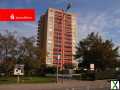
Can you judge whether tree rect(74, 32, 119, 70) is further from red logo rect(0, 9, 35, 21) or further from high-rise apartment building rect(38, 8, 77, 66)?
red logo rect(0, 9, 35, 21)

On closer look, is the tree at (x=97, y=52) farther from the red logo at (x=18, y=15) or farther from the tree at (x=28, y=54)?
the red logo at (x=18, y=15)

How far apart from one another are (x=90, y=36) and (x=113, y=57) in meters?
6.55

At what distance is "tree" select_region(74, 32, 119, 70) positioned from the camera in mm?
69250

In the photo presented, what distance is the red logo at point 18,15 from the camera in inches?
998

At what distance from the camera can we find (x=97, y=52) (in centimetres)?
6906

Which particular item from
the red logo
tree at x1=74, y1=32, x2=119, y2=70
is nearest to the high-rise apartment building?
tree at x1=74, y1=32, x2=119, y2=70

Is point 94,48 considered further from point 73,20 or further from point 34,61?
point 73,20

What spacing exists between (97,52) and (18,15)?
44901mm

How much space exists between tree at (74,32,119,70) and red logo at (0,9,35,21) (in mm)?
44212

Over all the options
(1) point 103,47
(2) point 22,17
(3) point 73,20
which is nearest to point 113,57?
(1) point 103,47

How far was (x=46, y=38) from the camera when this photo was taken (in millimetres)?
136875

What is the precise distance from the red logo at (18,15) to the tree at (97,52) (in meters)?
44.2

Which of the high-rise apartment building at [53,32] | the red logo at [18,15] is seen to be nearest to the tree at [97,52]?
the high-rise apartment building at [53,32]

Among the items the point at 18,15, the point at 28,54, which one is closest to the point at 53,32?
the point at 28,54
